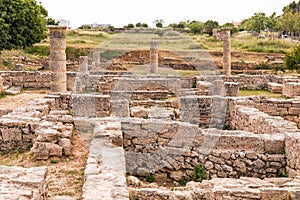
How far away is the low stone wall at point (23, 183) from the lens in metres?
5.23

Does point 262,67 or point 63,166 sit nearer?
point 63,166

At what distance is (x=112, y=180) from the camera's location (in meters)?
6.20

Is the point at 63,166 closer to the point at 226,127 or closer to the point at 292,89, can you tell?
the point at 226,127

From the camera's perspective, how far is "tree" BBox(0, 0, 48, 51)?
30156 mm

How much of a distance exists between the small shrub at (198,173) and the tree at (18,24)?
23.9m

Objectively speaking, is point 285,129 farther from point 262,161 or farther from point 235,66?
point 235,66

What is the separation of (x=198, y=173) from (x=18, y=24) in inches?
1013

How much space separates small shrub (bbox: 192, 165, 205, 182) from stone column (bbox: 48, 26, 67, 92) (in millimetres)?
9909

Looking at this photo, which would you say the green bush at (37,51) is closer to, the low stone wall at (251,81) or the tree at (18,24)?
the tree at (18,24)

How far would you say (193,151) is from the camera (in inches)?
339

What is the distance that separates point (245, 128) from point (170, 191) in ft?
19.8

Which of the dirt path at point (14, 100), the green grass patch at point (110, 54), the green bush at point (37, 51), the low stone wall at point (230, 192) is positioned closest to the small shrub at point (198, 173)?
the low stone wall at point (230, 192)

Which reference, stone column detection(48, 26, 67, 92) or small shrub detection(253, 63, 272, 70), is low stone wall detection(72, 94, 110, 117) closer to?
stone column detection(48, 26, 67, 92)

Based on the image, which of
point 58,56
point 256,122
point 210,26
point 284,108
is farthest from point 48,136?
point 210,26
